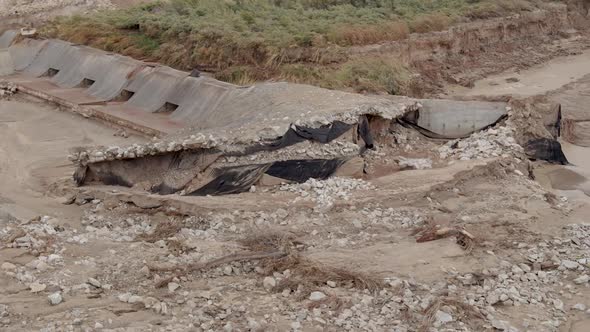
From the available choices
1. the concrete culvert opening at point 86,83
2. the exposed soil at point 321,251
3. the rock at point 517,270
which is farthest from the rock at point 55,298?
the concrete culvert opening at point 86,83

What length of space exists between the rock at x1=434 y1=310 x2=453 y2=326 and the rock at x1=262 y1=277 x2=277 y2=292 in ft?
5.16

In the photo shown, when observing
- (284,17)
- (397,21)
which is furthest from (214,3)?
(397,21)

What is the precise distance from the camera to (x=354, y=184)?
9406 mm

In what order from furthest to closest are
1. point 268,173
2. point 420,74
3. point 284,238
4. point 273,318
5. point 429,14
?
point 429,14 < point 420,74 < point 268,173 < point 284,238 < point 273,318

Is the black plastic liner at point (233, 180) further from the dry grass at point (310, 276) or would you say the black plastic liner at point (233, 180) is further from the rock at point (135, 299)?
the rock at point (135, 299)

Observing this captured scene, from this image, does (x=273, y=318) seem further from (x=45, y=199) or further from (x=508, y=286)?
(x=45, y=199)

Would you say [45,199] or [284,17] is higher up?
[284,17]

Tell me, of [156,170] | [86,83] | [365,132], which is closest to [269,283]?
[156,170]

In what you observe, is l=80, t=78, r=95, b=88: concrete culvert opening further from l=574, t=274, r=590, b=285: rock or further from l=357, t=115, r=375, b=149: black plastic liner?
l=574, t=274, r=590, b=285: rock

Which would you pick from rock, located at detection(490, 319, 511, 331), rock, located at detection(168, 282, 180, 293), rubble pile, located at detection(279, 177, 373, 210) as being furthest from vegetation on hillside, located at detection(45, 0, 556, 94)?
rock, located at detection(490, 319, 511, 331)

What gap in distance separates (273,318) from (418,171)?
4.10 m

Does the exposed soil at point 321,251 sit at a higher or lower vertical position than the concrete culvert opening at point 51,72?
higher

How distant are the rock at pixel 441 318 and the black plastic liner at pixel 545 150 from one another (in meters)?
5.75

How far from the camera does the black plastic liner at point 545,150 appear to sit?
11.5m
